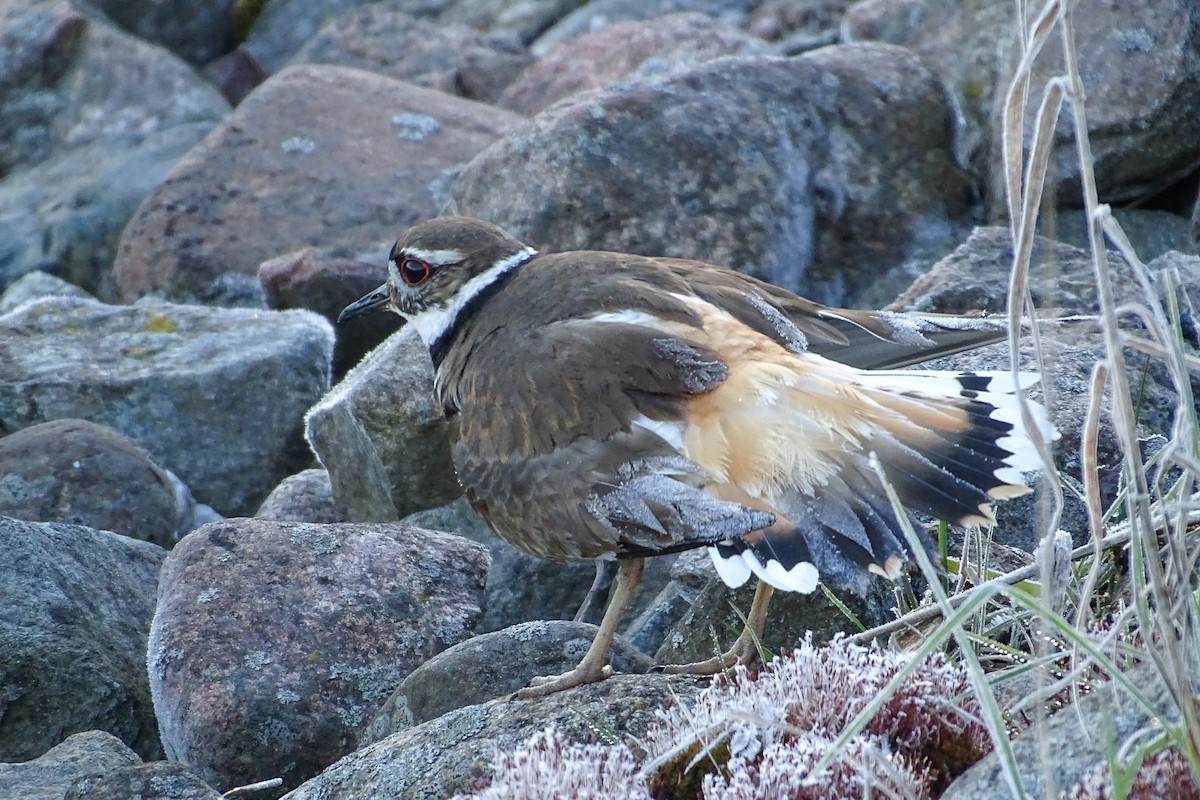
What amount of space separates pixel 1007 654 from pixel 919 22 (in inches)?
284

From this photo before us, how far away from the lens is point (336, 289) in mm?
9320

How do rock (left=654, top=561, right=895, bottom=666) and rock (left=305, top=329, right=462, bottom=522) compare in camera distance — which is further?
rock (left=305, top=329, right=462, bottom=522)

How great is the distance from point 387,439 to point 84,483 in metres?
1.45

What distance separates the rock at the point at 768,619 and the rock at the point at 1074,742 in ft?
4.99

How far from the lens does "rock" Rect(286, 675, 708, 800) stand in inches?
160

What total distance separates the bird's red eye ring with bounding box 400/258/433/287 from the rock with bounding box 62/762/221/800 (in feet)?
7.32

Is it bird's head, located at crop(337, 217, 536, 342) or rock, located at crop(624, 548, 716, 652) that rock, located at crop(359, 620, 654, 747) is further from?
bird's head, located at crop(337, 217, 536, 342)

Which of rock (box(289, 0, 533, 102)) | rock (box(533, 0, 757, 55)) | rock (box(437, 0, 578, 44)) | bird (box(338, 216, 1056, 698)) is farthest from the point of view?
rock (box(437, 0, 578, 44))

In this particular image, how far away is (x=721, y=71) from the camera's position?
338 inches

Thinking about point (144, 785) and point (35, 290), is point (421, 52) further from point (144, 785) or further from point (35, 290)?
point (144, 785)

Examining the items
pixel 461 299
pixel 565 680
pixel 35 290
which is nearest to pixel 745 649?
pixel 565 680

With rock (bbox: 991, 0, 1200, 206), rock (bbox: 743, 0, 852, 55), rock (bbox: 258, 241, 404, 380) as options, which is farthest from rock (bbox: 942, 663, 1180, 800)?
rock (bbox: 743, 0, 852, 55)

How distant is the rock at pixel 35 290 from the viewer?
10352 mm

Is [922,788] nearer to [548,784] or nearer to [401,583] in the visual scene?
[548,784]
